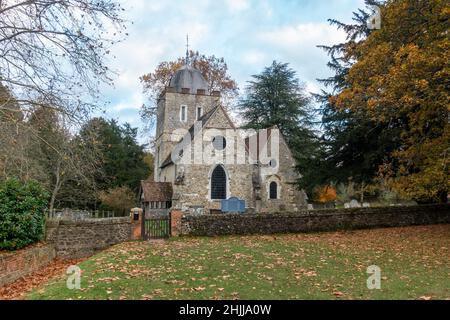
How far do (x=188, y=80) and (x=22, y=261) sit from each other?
31.7 meters

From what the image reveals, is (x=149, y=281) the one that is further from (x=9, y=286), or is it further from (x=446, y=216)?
(x=446, y=216)

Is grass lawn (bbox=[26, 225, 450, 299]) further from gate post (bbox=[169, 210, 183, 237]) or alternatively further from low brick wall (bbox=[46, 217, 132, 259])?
low brick wall (bbox=[46, 217, 132, 259])

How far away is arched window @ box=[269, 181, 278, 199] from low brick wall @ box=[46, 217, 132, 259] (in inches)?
720

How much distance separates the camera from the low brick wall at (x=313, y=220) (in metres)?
16.2

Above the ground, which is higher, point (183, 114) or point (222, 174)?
point (183, 114)

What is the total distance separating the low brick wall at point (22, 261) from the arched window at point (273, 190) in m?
21.4

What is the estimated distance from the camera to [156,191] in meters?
30.8

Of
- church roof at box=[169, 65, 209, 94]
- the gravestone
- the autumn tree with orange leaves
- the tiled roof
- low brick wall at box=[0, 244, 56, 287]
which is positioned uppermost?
church roof at box=[169, 65, 209, 94]

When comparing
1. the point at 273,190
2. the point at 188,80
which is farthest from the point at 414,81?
the point at 188,80

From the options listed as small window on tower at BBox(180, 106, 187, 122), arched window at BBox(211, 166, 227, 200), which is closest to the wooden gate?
arched window at BBox(211, 166, 227, 200)

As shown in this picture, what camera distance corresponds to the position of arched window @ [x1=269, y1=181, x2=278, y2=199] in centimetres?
3155

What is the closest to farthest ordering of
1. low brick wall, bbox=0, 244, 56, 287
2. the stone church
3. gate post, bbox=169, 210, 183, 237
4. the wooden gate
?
low brick wall, bbox=0, 244, 56, 287
the wooden gate
gate post, bbox=169, 210, 183, 237
the stone church

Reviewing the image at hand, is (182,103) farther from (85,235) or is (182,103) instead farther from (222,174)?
(85,235)
